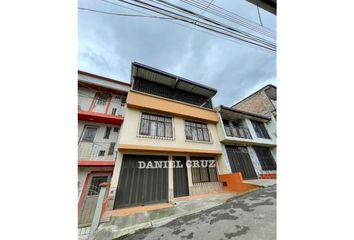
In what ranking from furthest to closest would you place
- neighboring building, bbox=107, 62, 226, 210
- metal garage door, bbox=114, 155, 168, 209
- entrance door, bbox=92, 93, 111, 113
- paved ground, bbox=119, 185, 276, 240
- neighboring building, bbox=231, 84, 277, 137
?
1. neighboring building, bbox=231, 84, 277, 137
2. entrance door, bbox=92, 93, 111, 113
3. neighboring building, bbox=107, 62, 226, 210
4. metal garage door, bbox=114, 155, 168, 209
5. paved ground, bbox=119, 185, 276, 240

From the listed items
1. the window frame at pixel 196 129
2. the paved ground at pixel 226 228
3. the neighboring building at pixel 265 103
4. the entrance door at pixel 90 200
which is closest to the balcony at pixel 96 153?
the entrance door at pixel 90 200

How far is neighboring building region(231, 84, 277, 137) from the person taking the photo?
11.9 meters

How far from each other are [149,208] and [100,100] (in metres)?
7.62

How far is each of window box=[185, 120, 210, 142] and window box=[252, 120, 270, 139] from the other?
536 centimetres

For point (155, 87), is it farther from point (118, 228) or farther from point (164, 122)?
point (118, 228)

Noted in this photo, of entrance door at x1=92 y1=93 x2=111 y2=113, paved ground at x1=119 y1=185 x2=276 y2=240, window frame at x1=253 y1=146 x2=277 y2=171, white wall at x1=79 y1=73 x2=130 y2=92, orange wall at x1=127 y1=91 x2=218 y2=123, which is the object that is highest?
white wall at x1=79 y1=73 x2=130 y2=92

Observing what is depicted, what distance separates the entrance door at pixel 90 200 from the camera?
5436 millimetres

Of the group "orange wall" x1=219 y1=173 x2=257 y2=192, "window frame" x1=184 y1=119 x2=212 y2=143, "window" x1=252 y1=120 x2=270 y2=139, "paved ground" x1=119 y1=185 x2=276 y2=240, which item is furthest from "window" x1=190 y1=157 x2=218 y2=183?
"window" x1=252 y1=120 x2=270 y2=139

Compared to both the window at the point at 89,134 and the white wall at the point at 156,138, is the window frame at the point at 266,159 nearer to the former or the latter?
the white wall at the point at 156,138

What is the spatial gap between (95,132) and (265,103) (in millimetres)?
15027

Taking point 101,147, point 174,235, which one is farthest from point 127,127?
point 174,235

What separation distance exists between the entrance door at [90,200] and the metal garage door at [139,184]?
143 cm

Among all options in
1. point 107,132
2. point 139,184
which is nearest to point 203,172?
point 139,184

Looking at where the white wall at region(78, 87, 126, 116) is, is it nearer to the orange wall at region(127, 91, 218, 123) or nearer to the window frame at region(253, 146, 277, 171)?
the orange wall at region(127, 91, 218, 123)
